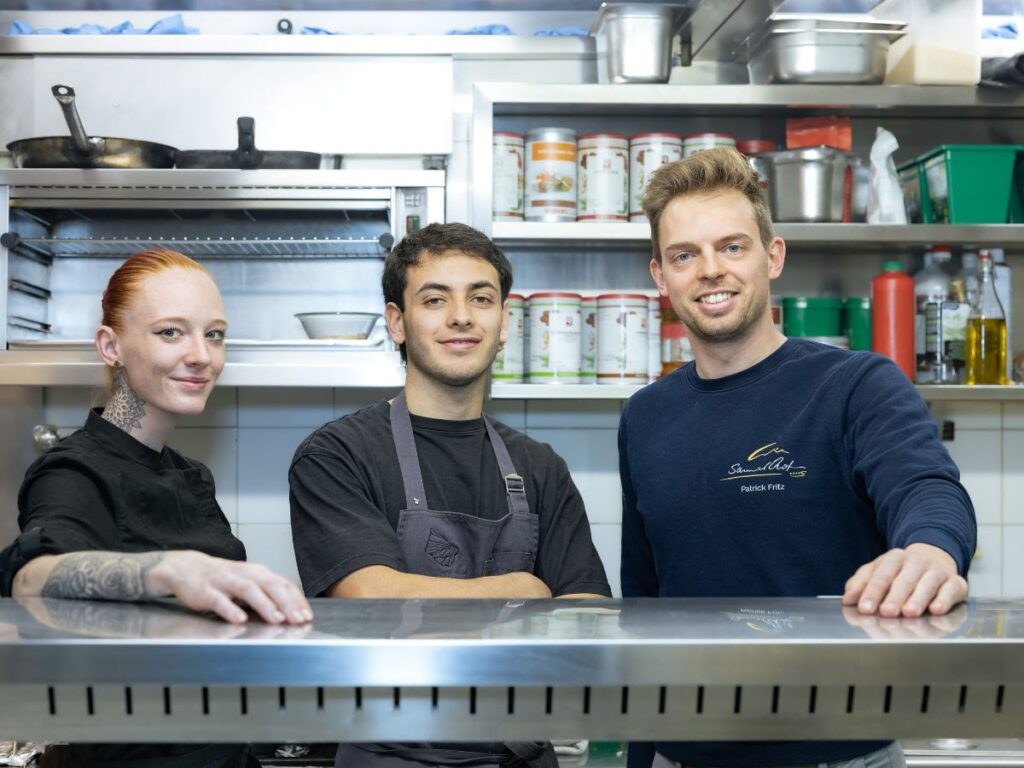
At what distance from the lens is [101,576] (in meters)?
0.95

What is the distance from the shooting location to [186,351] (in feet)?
5.12

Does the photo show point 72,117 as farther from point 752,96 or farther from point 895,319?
point 895,319

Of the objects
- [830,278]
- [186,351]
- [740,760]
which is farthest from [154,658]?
[830,278]

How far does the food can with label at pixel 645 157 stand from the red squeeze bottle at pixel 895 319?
54 centimetres

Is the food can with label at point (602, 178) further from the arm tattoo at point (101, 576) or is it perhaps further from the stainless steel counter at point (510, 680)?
the stainless steel counter at point (510, 680)

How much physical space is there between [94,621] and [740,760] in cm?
75

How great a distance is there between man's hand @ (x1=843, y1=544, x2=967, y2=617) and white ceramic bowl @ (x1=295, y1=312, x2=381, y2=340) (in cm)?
165

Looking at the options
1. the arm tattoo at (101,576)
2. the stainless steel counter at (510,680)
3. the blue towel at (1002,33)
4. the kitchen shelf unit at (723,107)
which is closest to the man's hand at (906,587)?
the stainless steel counter at (510,680)

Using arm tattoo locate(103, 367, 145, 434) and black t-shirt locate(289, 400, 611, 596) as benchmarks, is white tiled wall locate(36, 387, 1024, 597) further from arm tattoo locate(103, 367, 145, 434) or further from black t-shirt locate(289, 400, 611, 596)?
arm tattoo locate(103, 367, 145, 434)

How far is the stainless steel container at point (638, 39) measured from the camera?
2.38m

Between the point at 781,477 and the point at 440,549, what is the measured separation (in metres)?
0.48

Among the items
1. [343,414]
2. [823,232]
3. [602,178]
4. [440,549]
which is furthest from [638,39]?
[440,549]

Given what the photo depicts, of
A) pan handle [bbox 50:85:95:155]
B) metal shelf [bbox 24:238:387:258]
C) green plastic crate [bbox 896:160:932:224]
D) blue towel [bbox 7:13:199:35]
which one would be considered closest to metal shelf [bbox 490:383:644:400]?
metal shelf [bbox 24:238:387:258]

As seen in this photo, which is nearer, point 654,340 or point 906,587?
point 906,587
